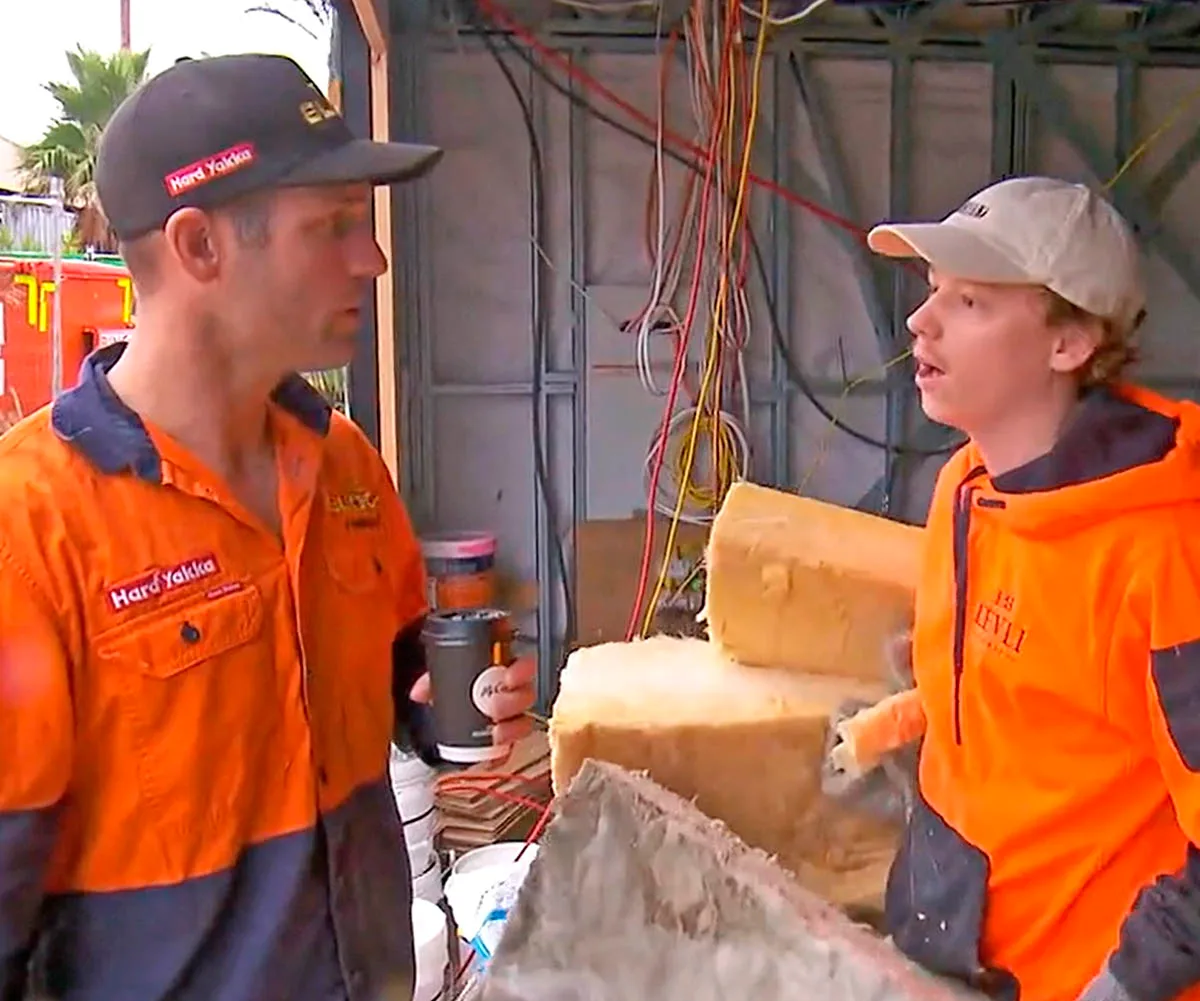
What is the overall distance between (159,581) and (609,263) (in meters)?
3.32

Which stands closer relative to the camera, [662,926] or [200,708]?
[200,708]

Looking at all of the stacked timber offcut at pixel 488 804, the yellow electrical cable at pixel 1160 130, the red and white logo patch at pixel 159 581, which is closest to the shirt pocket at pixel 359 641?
the red and white logo patch at pixel 159 581

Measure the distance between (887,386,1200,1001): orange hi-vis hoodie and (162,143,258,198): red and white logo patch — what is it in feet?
3.05

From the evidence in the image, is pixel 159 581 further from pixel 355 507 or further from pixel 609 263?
pixel 609 263

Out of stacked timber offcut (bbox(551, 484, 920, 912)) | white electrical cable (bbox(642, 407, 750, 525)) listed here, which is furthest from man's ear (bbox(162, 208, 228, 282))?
white electrical cable (bbox(642, 407, 750, 525))

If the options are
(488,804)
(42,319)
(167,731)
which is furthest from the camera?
(42,319)

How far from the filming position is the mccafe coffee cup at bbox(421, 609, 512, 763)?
1.45 m

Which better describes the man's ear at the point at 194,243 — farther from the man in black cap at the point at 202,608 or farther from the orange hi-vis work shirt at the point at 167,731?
the orange hi-vis work shirt at the point at 167,731

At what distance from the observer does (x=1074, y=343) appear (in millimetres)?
1537

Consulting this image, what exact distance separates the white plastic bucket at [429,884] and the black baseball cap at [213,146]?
7.08 feet

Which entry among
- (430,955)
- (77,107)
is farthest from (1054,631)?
(77,107)

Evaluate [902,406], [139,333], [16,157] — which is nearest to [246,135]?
[139,333]

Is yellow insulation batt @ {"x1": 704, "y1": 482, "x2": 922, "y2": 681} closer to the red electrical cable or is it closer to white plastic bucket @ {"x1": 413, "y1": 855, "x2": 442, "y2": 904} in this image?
white plastic bucket @ {"x1": 413, "y1": 855, "x2": 442, "y2": 904}

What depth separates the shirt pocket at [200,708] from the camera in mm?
1221
